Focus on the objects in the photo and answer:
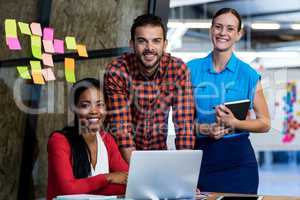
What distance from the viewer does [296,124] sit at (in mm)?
9820

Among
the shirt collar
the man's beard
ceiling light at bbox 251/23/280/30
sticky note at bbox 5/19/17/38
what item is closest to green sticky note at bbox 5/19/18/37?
sticky note at bbox 5/19/17/38

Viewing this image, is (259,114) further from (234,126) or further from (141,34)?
(141,34)

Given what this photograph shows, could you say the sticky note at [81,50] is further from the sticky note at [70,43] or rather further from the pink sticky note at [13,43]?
the pink sticky note at [13,43]

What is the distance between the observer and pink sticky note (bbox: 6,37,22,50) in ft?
10.6

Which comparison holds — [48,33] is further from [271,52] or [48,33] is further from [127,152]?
[271,52]

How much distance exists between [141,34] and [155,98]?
12.5 inches

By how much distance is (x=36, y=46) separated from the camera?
3385 millimetres

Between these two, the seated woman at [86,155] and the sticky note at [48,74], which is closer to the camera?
the seated woman at [86,155]

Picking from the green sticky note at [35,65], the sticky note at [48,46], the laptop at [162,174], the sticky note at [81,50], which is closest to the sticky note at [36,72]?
the green sticky note at [35,65]

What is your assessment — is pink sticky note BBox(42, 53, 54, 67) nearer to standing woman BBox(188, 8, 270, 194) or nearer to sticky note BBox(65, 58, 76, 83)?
sticky note BBox(65, 58, 76, 83)

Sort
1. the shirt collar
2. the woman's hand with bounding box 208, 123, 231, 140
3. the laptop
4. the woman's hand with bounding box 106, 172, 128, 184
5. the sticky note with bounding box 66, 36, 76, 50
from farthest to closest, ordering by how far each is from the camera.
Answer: the sticky note with bounding box 66, 36, 76, 50
the shirt collar
the woman's hand with bounding box 208, 123, 231, 140
the woman's hand with bounding box 106, 172, 128, 184
the laptop

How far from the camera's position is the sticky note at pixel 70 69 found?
3.63 m

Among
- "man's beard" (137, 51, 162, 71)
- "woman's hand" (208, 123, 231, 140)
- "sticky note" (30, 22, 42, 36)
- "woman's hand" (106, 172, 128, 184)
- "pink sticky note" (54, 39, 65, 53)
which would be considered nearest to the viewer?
"woman's hand" (106, 172, 128, 184)

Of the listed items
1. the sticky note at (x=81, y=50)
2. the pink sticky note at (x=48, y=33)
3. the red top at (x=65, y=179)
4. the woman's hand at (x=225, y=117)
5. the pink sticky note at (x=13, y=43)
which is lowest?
the red top at (x=65, y=179)
